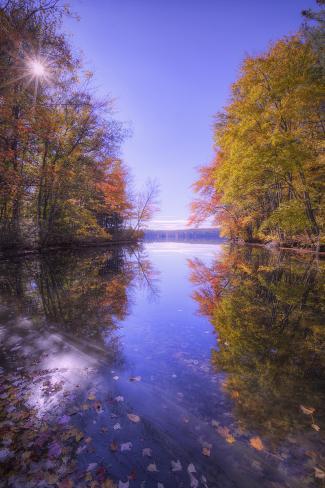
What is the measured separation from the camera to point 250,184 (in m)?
15.6

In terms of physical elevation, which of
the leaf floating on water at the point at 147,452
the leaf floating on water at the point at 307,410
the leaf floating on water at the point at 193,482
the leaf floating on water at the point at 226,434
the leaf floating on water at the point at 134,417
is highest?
the leaf floating on water at the point at 193,482

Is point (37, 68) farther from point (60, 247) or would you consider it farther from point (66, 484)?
point (66, 484)

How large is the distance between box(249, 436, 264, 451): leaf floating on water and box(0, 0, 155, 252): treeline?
48.4 feet

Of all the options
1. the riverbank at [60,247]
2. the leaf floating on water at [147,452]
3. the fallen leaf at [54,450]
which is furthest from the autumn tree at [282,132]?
the riverbank at [60,247]

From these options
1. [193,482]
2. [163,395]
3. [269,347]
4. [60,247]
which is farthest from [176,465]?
[60,247]

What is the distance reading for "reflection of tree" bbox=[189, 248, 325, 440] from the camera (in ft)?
9.48

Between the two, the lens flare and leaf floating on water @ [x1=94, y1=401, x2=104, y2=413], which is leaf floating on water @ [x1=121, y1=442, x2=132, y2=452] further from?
the lens flare

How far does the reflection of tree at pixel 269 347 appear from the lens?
9.48ft

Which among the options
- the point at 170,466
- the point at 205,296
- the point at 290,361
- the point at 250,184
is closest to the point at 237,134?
the point at 250,184

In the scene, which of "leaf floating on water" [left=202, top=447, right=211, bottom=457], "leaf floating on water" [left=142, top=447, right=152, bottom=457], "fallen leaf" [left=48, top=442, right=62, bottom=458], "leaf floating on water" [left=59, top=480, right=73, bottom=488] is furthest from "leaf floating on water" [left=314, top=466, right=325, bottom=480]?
"fallen leaf" [left=48, top=442, right=62, bottom=458]

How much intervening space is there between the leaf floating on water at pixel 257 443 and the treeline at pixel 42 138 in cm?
1477

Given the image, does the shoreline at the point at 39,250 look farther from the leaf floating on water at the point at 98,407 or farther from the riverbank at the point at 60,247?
the leaf floating on water at the point at 98,407

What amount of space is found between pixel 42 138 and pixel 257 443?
59.5ft

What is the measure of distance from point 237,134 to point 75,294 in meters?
14.5
